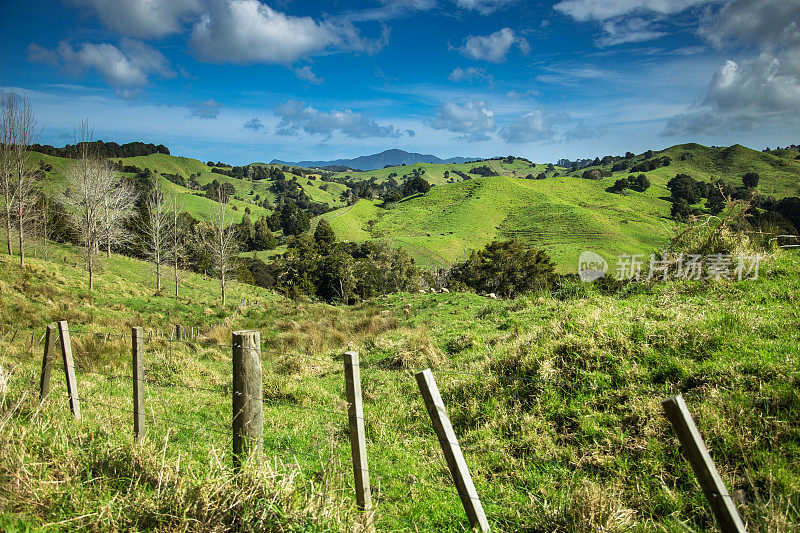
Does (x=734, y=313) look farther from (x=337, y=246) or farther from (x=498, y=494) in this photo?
(x=337, y=246)

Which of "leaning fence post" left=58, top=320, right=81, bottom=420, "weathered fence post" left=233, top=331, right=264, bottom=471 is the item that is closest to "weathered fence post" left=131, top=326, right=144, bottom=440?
"leaning fence post" left=58, top=320, right=81, bottom=420

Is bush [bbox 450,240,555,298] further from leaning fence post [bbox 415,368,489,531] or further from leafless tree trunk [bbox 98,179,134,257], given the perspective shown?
leaning fence post [bbox 415,368,489,531]

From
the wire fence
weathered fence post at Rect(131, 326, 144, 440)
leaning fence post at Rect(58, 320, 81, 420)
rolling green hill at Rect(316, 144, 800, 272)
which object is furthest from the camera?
rolling green hill at Rect(316, 144, 800, 272)

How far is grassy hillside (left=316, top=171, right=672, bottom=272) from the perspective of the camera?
278 feet

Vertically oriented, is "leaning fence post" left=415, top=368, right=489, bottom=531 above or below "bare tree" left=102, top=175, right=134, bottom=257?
below

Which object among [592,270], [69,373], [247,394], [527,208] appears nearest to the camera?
[247,394]

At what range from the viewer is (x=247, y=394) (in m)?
3.53

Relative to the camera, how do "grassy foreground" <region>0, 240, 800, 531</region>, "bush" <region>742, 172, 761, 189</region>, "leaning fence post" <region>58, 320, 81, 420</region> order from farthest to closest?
"bush" <region>742, 172, 761, 189</region> < "leaning fence post" <region>58, 320, 81, 420</region> < "grassy foreground" <region>0, 240, 800, 531</region>

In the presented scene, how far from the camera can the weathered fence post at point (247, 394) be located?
3.54 meters

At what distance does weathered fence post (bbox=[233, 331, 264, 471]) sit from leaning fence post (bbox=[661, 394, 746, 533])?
2994 millimetres

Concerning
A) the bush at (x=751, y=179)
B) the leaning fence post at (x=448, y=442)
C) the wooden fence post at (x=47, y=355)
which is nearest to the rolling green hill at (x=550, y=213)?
the bush at (x=751, y=179)

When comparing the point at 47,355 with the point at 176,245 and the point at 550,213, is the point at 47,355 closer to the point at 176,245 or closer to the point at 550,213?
the point at 176,245

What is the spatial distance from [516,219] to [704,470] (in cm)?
11439

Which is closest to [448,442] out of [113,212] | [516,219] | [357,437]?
[357,437]
